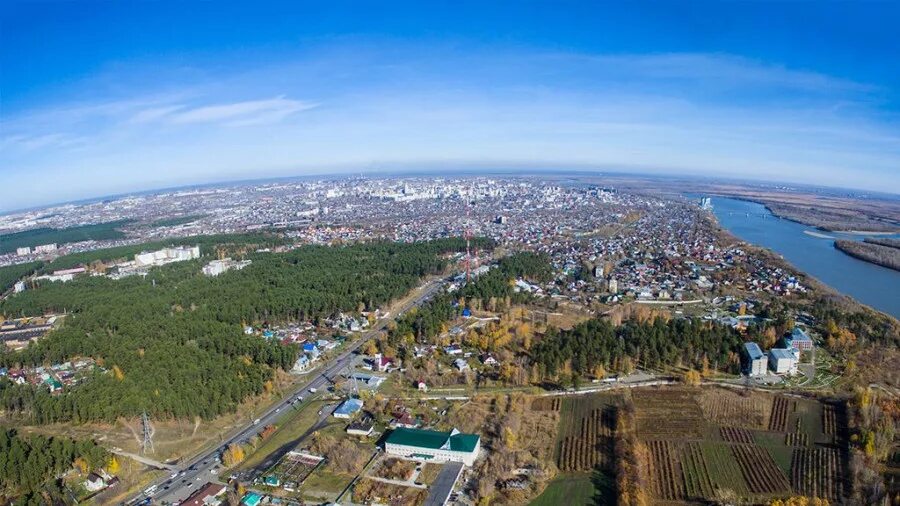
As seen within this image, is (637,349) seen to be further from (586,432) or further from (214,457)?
(214,457)

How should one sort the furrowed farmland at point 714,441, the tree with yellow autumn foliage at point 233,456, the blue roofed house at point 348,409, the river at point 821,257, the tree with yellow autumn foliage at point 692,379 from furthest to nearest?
the river at point 821,257 → the tree with yellow autumn foliage at point 692,379 → the blue roofed house at point 348,409 → the tree with yellow autumn foliage at point 233,456 → the furrowed farmland at point 714,441

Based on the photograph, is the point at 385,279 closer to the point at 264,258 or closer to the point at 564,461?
the point at 264,258

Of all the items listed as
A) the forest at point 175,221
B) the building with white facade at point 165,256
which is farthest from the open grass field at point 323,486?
the forest at point 175,221

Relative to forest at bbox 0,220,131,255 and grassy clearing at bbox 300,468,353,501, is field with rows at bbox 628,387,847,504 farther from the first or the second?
forest at bbox 0,220,131,255

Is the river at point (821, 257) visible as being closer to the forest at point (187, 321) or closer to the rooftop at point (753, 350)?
the rooftop at point (753, 350)

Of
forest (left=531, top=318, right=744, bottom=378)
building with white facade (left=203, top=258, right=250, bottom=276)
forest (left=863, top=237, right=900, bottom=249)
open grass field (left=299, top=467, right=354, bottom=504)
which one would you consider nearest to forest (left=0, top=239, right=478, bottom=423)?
building with white facade (left=203, top=258, right=250, bottom=276)
